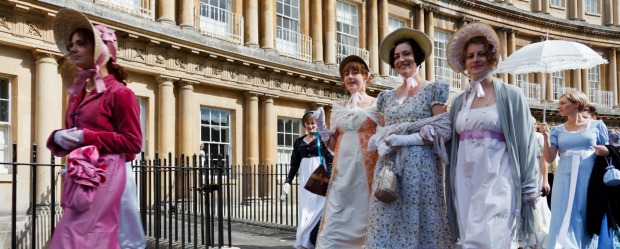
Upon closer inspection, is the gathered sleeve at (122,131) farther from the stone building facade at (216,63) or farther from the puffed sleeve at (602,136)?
the stone building facade at (216,63)

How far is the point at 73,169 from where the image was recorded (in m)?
3.57

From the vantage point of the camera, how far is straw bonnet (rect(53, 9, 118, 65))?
3.88m

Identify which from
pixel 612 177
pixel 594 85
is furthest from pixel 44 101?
pixel 594 85

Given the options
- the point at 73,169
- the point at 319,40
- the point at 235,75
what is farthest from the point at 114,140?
the point at 319,40

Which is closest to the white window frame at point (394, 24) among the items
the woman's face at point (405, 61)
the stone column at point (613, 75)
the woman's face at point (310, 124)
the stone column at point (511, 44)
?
the stone column at point (511, 44)

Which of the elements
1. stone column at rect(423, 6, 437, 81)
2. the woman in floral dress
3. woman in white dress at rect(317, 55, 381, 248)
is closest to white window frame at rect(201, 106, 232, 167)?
stone column at rect(423, 6, 437, 81)

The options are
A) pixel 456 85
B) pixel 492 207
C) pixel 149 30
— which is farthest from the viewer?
pixel 456 85

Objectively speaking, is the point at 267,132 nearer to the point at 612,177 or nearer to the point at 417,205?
the point at 612,177

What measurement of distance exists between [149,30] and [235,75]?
3.68 metres

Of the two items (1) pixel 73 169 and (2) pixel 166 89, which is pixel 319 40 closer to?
(2) pixel 166 89

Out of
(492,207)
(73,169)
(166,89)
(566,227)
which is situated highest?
(166,89)

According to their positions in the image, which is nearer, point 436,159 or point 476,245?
point 476,245

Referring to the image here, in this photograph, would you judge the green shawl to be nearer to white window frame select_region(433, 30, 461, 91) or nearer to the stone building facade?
the stone building facade

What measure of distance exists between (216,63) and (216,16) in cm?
169
